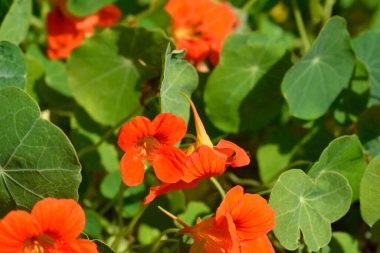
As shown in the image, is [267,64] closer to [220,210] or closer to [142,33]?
[142,33]

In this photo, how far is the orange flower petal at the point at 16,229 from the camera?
1126mm

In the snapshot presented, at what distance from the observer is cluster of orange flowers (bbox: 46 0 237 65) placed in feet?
6.63

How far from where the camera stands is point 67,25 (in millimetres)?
2170

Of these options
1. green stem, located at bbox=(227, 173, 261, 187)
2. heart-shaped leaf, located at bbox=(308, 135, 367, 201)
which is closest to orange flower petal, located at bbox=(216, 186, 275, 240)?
heart-shaped leaf, located at bbox=(308, 135, 367, 201)

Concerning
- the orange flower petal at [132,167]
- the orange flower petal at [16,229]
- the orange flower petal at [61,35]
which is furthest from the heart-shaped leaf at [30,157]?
the orange flower petal at [61,35]

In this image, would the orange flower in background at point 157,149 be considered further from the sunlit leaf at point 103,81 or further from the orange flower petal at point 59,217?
the sunlit leaf at point 103,81

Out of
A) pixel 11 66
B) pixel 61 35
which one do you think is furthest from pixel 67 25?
pixel 11 66

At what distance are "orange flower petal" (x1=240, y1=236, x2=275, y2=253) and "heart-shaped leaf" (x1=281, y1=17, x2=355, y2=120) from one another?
0.65m

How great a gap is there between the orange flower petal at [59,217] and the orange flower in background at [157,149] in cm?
20

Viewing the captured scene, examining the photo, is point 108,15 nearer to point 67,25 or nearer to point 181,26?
point 67,25

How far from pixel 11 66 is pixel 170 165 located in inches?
20.3

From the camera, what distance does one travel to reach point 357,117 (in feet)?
6.67

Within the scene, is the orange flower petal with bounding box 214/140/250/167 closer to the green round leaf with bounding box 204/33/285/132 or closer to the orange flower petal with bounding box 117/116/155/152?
the orange flower petal with bounding box 117/116/155/152

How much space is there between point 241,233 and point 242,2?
1.29 meters
